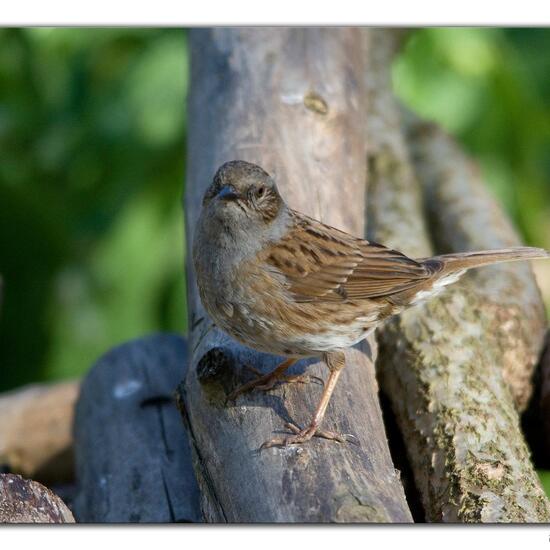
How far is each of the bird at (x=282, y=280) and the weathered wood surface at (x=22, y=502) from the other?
0.72 meters

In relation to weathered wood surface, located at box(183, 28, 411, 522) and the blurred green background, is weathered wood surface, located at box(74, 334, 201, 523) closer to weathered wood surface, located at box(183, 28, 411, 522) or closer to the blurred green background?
weathered wood surface, located at box(183, 28, 411, 522)

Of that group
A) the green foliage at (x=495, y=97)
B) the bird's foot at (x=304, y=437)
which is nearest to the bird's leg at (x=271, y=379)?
the bird's foot at (x=304, y=437)

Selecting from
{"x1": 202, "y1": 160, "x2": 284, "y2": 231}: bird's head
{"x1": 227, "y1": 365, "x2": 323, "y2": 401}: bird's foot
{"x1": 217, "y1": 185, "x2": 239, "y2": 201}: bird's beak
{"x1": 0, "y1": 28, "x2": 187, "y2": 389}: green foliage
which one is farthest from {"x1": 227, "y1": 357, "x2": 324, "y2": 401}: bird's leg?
{"x1": 0, "y1": 28, "x2": 187, "y2": 389}: green foliage

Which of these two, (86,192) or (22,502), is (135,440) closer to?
(22,502)

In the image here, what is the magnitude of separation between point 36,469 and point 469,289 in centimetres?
253

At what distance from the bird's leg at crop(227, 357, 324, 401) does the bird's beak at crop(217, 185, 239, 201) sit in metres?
0.66

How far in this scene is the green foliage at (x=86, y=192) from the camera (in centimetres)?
572

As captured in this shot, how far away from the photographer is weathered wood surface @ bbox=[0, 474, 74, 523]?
2.83 meters

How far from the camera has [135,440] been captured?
12.5 feet

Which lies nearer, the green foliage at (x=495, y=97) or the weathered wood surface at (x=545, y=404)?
the weathered wood surface at (x=545, y=404)

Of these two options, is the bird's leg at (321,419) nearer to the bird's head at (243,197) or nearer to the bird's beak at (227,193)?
the bird's head at (243,197)

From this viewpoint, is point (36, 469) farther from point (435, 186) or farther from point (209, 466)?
point (435, 186)

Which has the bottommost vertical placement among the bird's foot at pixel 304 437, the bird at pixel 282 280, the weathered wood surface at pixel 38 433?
the weathered wood surface at pixel 38 433

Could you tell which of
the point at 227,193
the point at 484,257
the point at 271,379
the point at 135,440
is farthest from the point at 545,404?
the point at 227,193
